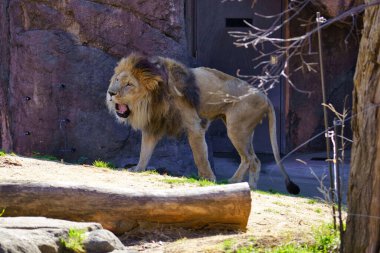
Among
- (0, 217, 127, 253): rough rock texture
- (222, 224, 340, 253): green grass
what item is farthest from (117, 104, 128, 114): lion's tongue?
(0, 217, 127, 253): rough rock texture

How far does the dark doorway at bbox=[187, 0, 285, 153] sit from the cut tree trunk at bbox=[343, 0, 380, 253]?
27.6 ft

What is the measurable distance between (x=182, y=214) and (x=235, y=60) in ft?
25.7

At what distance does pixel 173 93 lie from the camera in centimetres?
1057

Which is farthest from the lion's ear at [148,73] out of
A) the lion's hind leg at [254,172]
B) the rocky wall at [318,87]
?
the rocky wall at [318,87]

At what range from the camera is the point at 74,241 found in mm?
5191

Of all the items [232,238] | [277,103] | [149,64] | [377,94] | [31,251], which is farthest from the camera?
[277,103]

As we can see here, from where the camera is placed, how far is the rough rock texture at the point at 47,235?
4750 mm

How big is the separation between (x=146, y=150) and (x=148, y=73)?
96 centimetres

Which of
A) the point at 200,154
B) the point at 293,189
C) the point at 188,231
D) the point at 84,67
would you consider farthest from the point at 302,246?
the point at 84,67

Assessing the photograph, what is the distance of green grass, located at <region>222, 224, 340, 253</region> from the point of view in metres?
6.09

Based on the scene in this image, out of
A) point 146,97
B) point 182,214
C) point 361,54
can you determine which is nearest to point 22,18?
point 146,97

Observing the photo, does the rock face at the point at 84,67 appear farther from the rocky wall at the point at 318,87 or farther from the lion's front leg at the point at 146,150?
the rocky wall at the point at 318,87

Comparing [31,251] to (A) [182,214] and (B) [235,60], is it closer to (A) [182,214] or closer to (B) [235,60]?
(A) [182,214]

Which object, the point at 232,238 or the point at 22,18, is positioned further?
the point at 22,18
